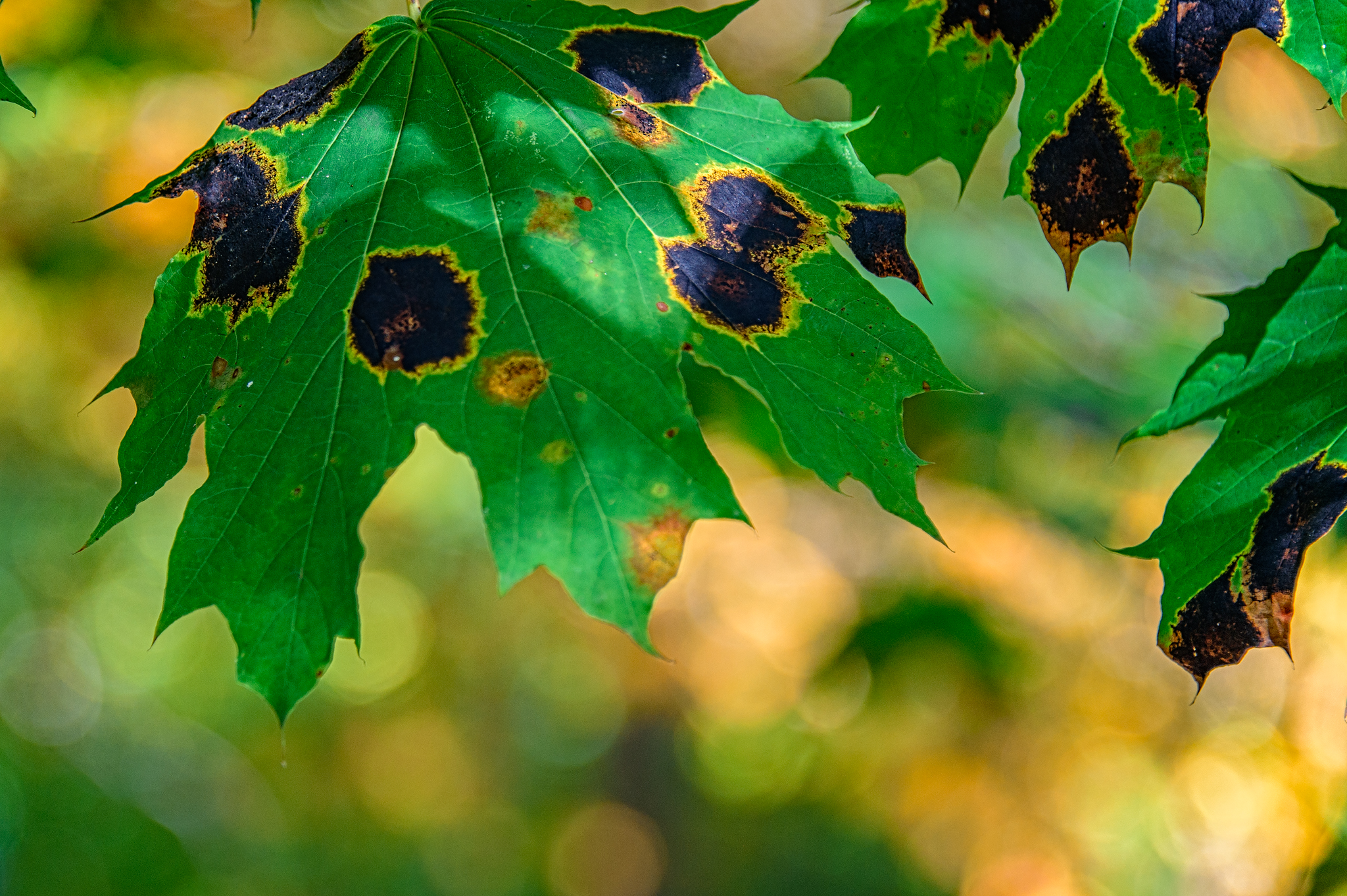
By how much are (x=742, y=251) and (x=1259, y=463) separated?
71 centimetres

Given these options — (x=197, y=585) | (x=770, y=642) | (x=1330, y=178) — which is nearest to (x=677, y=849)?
(x=770, y=642)

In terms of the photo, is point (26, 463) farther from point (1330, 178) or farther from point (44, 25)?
point (1330, 178)

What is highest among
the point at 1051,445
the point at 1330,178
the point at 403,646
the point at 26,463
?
the point at 1330,178

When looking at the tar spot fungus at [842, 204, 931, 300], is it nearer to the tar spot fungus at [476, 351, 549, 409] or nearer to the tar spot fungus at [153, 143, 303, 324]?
the tar spot fungus at [476, 351, 549, 409]

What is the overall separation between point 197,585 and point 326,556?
0.52ft

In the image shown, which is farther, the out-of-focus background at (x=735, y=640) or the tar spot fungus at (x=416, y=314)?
the out-of-focus background at (x=735, y=640)

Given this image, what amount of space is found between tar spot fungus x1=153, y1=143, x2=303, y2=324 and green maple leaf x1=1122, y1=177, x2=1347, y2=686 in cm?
107

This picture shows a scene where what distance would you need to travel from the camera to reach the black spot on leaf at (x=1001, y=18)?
1.08 m

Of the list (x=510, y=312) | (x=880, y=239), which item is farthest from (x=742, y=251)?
(x=510, y=312)

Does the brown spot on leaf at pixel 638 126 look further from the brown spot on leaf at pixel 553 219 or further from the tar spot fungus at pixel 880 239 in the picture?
the tar spot fungus at pixel 880 239

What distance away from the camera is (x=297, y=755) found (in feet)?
41.4

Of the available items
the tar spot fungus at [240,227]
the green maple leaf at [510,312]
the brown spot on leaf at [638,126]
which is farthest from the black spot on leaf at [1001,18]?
the tar spot fungus at [240,227]

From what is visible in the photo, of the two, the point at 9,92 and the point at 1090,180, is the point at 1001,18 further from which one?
the point at 9,92

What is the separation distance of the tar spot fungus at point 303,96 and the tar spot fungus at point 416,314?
229 millimetres
